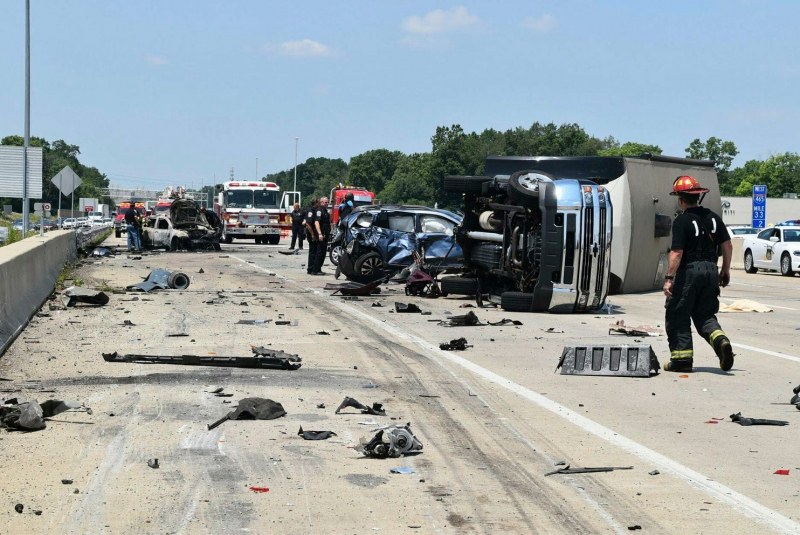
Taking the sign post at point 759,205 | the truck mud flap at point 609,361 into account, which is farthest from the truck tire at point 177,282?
the sign post at point 759,205

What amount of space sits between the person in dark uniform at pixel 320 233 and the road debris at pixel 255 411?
61.3 ft

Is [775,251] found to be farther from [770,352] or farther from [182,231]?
[770,352]

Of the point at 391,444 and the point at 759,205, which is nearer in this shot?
the point at 391,444

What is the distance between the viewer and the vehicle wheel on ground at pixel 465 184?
809 inches

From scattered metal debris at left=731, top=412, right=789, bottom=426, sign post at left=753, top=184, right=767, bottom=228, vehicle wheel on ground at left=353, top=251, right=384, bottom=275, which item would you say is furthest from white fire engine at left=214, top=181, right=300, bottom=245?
scattered metal debris at left=731, top=412, right=789, bottom=426

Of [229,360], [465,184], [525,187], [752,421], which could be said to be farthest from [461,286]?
[752,421]

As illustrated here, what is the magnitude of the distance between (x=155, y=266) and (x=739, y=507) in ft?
89.6

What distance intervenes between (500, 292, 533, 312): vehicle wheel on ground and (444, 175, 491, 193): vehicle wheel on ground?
2611 millimetres

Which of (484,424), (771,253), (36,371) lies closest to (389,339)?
(36,371)

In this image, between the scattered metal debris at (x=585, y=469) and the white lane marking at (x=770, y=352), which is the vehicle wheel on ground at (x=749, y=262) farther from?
the scattered metal debris at (x=585, y=469)

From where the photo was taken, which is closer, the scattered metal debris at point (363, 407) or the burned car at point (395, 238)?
the scattered metal debris at point (363, 407)

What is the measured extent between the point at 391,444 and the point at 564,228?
10900 millimetres

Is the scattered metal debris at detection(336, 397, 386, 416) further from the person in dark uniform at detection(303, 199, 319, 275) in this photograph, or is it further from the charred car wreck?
the person in dark uniform at detection(303, 199, 319, 275)

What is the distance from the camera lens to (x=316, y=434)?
8.05m
